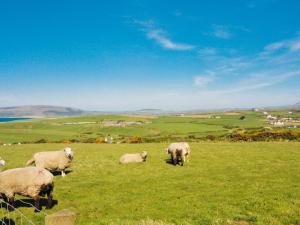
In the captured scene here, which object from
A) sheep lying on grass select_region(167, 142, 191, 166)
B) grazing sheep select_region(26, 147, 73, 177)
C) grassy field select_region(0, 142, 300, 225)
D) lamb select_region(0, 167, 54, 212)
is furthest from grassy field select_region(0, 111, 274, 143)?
lamb select_region(0, 167, 54, 212)

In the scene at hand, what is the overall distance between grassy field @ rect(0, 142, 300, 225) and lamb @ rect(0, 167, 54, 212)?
2.85 feet

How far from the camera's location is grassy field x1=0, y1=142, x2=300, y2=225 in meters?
12.3

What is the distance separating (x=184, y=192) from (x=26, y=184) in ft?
28.4

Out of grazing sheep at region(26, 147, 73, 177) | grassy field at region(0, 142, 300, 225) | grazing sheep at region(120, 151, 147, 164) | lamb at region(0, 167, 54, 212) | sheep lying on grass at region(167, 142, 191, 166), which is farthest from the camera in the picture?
grazing sheep at region(120, 151, 147, 164)

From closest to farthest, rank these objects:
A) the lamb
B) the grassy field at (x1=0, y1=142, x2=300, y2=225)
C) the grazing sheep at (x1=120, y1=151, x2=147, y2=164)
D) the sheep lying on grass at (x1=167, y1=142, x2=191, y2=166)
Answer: the grassy field at (x1=0, y1=142, x2=300, y2=225) → the lamb → the sheep lying on grass at (x1=167, y1=142, x2=191, y2=166) → the grazing sheep at (x1=120, y1=151, x2=147, y2=164)

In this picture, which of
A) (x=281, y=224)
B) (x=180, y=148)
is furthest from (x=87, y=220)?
(x=180, y=148)

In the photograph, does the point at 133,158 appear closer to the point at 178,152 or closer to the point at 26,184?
the point at 178,152

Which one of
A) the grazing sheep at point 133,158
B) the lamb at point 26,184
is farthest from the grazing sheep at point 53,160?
the lamb at point 26,184

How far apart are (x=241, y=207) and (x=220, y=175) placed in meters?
8.00

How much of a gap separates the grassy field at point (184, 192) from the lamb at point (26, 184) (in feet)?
2.85

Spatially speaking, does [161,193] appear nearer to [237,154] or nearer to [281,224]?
[281,224]

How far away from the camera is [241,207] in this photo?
1320cm

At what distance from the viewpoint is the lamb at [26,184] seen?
1362 cm

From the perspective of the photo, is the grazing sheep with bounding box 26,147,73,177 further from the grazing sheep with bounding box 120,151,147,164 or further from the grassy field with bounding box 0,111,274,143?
the grassy field with bounding box 0,111,274,143
